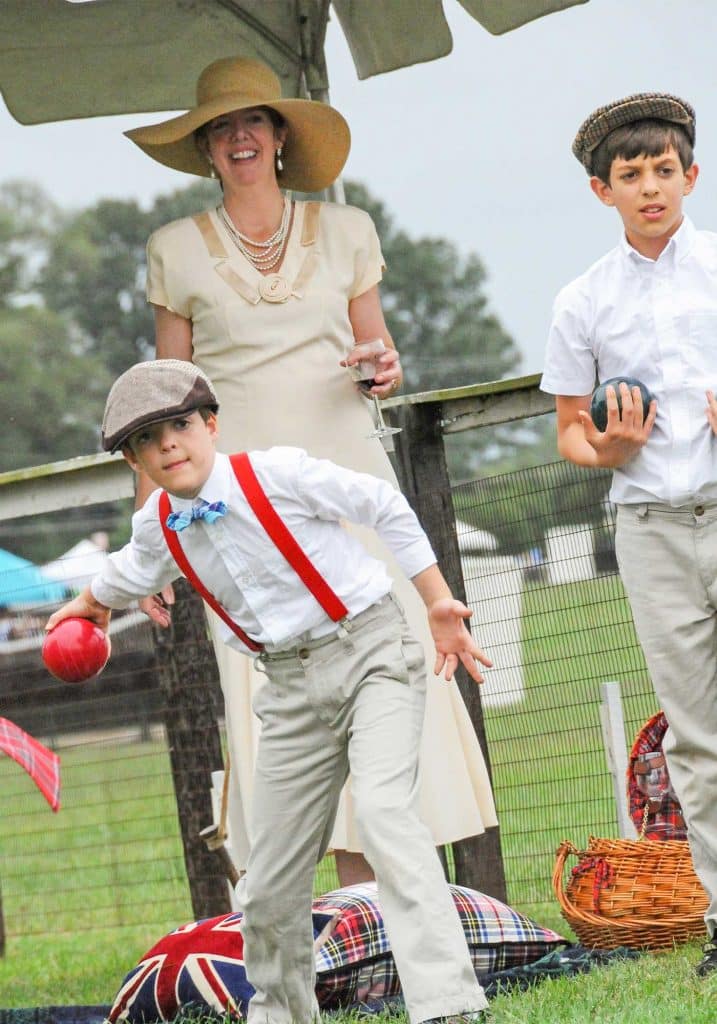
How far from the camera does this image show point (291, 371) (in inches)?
169

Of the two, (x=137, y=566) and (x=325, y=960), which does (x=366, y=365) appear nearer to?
(x=137, y=566)

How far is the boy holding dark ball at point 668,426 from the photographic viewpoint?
3617mm

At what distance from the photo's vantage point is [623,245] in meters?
3.77

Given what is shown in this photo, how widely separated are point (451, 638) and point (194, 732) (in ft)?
7.56

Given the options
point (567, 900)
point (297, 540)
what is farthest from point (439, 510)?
point (297, 540)

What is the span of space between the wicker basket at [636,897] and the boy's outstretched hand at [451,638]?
131 cm

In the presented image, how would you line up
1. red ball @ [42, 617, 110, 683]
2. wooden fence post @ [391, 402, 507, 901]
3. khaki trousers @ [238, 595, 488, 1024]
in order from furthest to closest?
wooden fence post @ [391, 402, 507, 901] → red ball @ [42, 617, 110, 683] → khaki trousers @ [238, 595, 488, 1024]

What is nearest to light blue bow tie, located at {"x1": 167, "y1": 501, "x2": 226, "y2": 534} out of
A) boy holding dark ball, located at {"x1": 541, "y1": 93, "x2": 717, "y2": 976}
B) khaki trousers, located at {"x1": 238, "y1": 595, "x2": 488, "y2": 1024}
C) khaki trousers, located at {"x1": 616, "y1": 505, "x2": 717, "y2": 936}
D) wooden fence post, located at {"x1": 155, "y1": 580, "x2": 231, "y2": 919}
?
khaki trousers, located at {"x1": 238, "y1": 595, "x2": 488, "y2": 1024}

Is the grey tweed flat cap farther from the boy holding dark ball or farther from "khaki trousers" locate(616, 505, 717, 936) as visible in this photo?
"khaki trousers" locate(616, 505, 717, 936)

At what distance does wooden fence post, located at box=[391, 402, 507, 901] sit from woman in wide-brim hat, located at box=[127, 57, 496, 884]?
608 mm

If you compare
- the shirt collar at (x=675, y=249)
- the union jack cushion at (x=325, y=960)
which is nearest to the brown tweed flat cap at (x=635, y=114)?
the shirt collar at (x=675, y=249)

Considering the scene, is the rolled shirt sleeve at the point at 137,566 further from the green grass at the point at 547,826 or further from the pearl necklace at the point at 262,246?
the green grass at the point at 547,826

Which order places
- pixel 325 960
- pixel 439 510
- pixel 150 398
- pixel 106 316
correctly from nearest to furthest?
1. pixel 150 398
2. pixel 325 960
3. pixel 439 510
4. pixel 106 316

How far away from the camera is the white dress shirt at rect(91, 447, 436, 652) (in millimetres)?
3336
